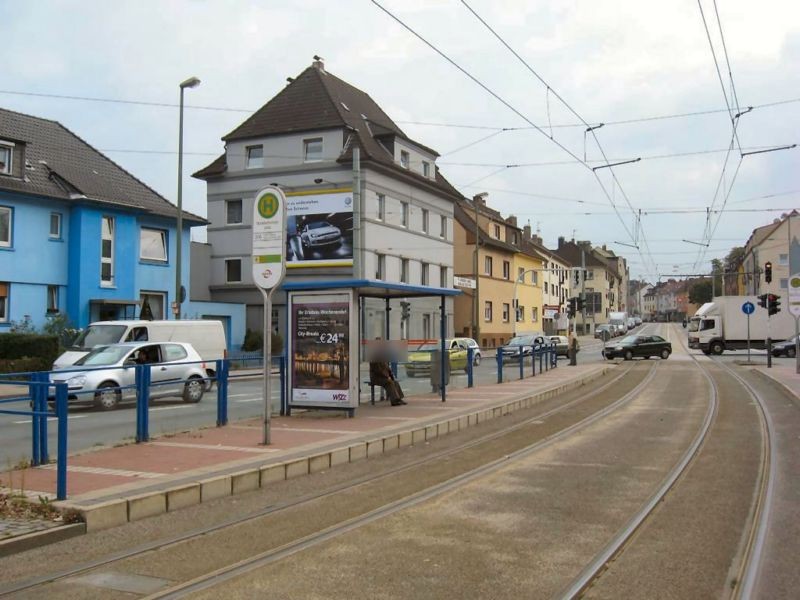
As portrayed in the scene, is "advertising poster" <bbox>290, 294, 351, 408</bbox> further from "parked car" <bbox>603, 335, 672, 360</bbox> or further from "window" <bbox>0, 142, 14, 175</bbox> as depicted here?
"parked car" <bbox>603, 335, 672, 360</bbox>

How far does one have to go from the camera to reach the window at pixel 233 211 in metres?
43.8

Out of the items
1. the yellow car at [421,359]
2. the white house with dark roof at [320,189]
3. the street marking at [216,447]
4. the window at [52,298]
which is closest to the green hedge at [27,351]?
the window at [52,298]

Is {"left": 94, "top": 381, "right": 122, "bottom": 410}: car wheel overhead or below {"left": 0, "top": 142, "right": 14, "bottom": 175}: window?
below

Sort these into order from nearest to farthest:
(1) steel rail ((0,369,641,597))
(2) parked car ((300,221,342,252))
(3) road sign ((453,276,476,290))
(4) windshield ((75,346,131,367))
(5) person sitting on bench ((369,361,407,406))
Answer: (1) steel rail ((0,369,641,597)) < (5) person sitting on bench ((369,361,407,406)) < (4) windshield ((75,346,131,367)) < (2) parked car ((300,221,342,252)) < (3) road sign ((453,276,476,290))

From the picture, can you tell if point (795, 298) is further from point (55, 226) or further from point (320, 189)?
point (55, 226)

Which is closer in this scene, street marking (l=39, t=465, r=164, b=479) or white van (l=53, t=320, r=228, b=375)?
street marking (l=39, t=465, r=164, b=479)

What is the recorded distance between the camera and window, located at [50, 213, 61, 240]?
1150 inches

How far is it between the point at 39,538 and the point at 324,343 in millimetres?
7498

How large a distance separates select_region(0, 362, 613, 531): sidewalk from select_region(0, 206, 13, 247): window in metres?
18.7

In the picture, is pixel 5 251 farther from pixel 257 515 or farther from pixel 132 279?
pixel 257 515

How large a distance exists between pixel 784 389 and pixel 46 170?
2762 cm

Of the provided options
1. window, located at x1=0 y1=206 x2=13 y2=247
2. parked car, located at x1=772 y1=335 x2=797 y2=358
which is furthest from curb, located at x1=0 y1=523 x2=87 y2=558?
parked car, located at x1=772 y1=335 x2=797 y2=358

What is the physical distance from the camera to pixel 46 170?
29.8m

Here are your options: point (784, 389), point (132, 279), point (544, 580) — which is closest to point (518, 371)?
point (784, 389)
